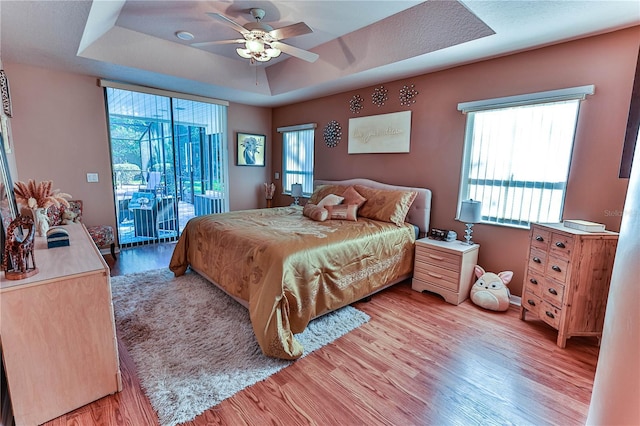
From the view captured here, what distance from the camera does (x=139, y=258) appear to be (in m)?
3.98

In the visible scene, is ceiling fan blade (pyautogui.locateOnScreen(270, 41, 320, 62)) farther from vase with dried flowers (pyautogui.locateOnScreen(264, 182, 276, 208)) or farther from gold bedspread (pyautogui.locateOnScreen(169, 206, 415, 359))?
vase with dried flowers (pyautogui.locateOnScreen(264, 182, 276, 208))

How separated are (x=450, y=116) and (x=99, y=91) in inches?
182

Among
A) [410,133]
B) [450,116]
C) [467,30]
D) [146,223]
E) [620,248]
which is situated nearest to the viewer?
[620,248]

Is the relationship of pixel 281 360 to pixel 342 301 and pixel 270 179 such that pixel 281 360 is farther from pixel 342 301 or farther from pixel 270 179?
pixel 270 179

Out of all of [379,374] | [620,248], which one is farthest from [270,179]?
[620,248]

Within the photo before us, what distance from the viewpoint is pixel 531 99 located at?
105 inches

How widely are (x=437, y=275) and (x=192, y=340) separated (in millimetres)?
2355

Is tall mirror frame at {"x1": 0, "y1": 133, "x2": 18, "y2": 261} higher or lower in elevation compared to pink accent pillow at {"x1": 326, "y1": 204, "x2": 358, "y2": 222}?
higher

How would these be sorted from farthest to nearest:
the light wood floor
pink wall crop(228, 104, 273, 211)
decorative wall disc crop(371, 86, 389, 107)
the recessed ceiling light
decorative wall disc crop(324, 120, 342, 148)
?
pink wall crop(228, 104, 273, 211), decorative wall disc crop(324, 120, 342, 148), decorative wall disc crop(371, 86, 389, 107), the recessed ceiling light, the light wood floor

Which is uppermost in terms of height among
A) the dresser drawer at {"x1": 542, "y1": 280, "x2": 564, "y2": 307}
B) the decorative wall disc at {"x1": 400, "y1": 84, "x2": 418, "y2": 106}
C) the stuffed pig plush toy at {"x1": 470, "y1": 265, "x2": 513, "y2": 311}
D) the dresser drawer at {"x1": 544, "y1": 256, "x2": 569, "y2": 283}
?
the decorative wall disc at {"x1": 400, "y1": 84, "x2": 418, "y2": 106}

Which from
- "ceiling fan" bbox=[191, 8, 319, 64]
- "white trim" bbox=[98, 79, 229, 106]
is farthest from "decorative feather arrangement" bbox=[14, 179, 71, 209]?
"white trim" bbox=[98, 79, 229, 106]

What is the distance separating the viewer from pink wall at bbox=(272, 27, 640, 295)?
2336mm

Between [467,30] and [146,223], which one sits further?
[146,223]

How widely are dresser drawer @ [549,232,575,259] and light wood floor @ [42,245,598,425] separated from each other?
0.71 metres
